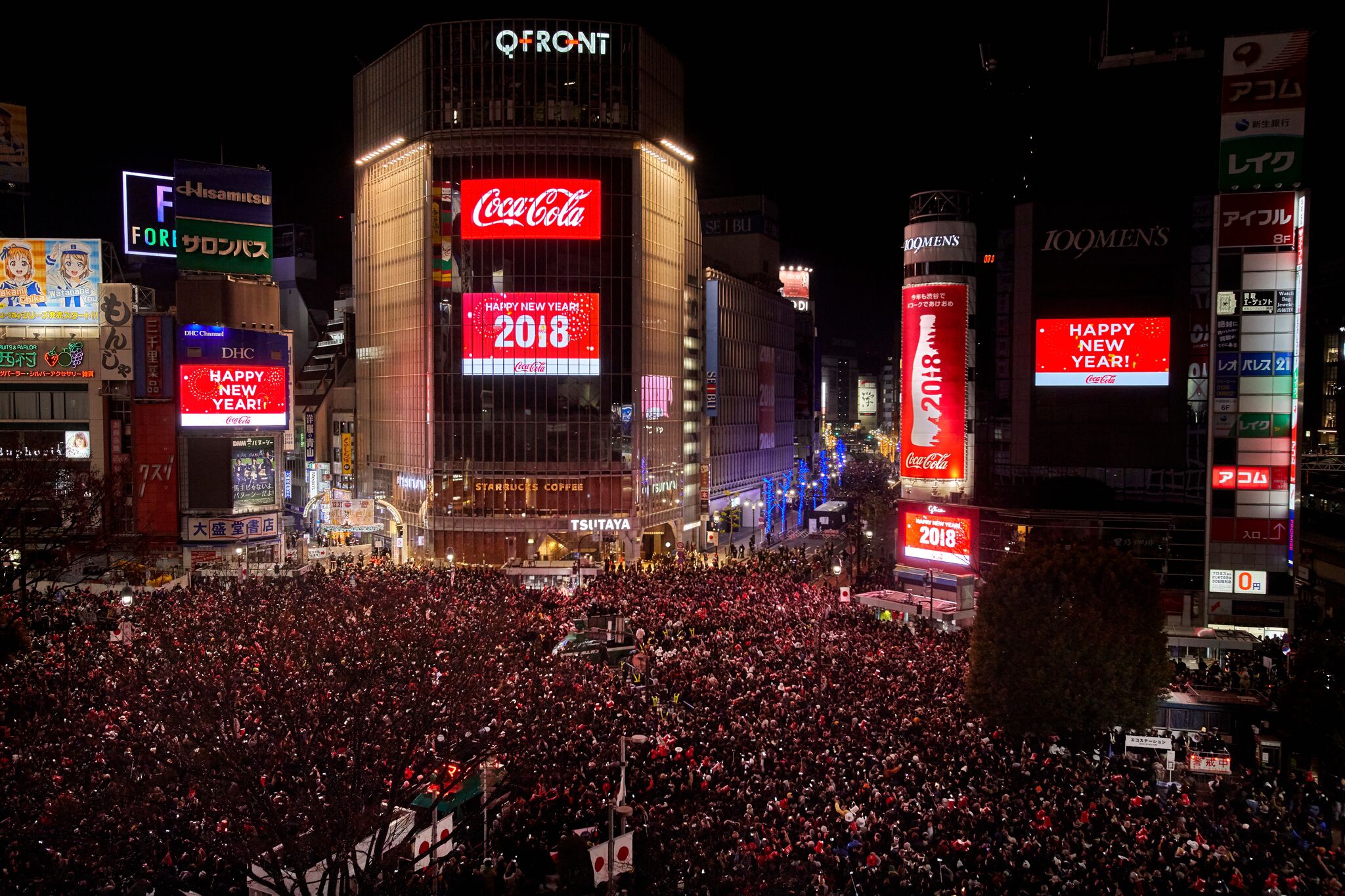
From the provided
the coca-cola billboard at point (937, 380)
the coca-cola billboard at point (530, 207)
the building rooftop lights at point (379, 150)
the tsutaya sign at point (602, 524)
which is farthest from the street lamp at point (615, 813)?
the building rooftop lights at point (379, 150)

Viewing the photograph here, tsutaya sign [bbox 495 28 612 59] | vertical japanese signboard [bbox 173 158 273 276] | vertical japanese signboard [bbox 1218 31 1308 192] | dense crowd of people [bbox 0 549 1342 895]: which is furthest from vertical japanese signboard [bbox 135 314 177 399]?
vertical japanese signboard [bbox 1218 31 1308 192]

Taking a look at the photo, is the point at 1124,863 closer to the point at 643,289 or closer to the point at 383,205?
the point at 643,289

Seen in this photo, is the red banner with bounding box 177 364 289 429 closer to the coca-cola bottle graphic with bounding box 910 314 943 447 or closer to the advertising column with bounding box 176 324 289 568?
the advertising column with bounding box 176 324 289 568

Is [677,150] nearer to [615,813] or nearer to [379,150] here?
[379,150]

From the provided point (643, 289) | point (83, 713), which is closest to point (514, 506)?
point (643, 289)

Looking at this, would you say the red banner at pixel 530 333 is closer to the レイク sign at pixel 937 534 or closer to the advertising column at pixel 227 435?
the advertising column at pixel 227 435

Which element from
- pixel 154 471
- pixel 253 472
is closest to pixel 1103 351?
pixel 253 472
